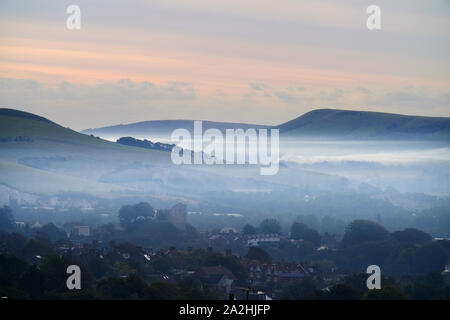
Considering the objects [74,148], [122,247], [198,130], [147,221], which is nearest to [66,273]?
[122,247]

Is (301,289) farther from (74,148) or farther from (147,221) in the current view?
(74,148)

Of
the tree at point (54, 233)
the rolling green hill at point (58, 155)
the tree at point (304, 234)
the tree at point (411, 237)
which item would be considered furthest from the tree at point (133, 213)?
the rolling green hill at point (58, 155)

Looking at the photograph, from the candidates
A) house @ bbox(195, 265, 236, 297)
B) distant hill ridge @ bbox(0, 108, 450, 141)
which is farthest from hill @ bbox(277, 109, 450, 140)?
house @ bbox(195, 265, 236, 297)

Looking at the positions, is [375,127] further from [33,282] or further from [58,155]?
[33,282]

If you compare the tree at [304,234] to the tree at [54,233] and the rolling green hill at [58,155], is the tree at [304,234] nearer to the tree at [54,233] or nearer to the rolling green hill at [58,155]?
the tree at [54,233]

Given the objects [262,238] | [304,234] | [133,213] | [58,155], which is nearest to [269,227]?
[262,238]
